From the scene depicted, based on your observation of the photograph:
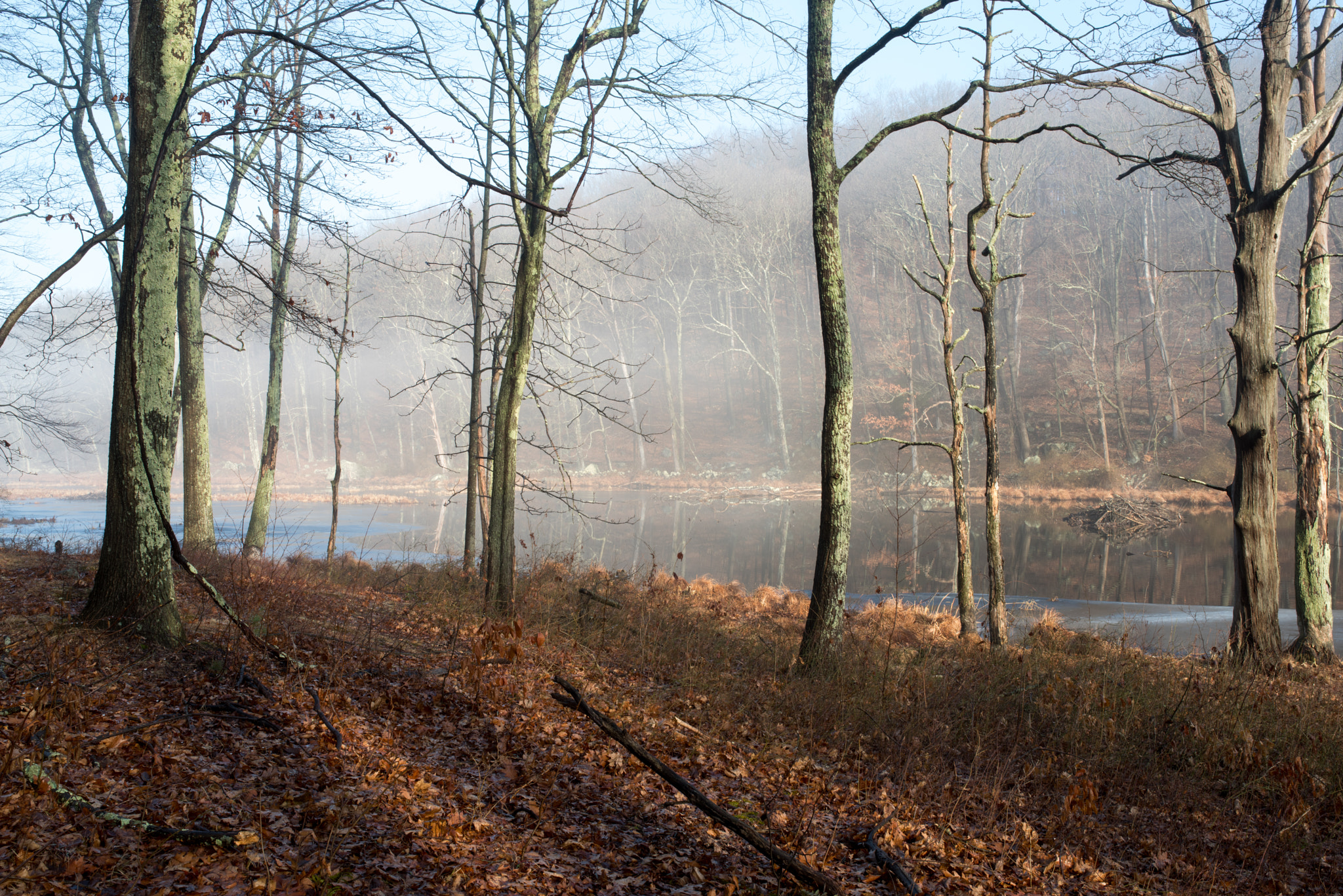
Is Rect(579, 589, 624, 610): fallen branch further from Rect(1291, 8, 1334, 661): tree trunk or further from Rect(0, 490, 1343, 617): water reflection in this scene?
Rect(1291, 8, 1334, 661): tree trunk

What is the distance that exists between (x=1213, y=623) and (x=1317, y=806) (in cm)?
821

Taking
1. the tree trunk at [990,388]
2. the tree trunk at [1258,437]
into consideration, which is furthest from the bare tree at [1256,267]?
the tree trunk at [990,388]

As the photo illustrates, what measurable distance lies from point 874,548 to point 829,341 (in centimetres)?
1460

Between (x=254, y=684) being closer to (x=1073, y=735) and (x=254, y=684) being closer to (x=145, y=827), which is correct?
(x=145, y=827)

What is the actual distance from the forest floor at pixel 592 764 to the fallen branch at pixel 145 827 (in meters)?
0.03

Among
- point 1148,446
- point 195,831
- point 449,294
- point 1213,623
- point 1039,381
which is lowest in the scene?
point 1213,623

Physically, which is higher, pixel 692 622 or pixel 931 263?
pixel 931 263

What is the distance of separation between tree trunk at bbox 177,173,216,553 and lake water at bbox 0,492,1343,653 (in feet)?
2.07

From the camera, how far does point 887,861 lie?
143 inches

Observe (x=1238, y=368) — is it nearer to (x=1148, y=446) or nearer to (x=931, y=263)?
(x=1148, y=446)

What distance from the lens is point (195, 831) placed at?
288 cm

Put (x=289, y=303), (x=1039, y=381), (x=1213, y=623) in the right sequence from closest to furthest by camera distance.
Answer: (x=289, y=303)
(x=1213, y=623)
(x=1039, y=381)

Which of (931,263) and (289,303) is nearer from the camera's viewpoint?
(289,303)

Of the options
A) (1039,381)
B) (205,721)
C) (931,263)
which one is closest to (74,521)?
(205,721)
